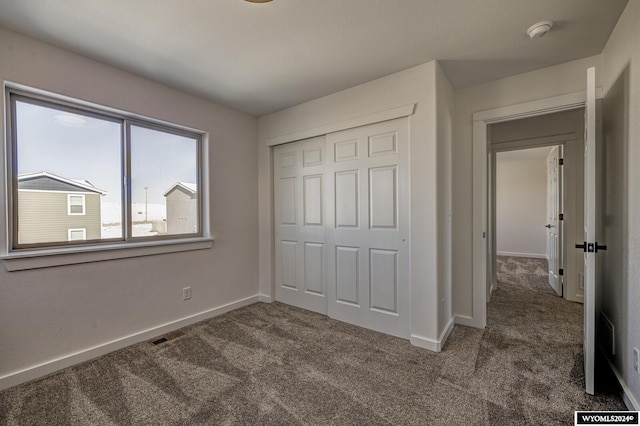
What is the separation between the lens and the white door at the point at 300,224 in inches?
129

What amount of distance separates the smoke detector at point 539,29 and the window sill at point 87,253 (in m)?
3.42

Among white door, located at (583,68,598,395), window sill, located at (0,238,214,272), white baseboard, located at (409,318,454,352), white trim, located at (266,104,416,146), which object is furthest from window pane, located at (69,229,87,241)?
white door, located at (583,68,598,395)

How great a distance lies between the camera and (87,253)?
227 cm

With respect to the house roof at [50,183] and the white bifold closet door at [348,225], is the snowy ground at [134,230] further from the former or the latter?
the white bifold closet door at [348,225]

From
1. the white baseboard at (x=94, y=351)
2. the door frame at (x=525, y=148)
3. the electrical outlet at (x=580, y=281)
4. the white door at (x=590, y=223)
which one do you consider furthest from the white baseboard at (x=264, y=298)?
the electrical outlet at (x=580, y=281)

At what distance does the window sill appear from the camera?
77.7 inches

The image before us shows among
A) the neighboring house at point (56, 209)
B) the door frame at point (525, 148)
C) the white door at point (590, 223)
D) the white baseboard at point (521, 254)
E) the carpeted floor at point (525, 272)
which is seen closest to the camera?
the white door at point (590, 223)

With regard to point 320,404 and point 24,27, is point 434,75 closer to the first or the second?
Result: point 320,404

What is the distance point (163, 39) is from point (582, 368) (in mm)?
3936

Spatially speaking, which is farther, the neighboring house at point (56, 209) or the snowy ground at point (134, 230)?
the snowy ground at point (134, 230)

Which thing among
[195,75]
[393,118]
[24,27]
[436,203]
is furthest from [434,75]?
[24,27]

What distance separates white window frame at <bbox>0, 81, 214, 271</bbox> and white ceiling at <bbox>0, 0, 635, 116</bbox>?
421 mm

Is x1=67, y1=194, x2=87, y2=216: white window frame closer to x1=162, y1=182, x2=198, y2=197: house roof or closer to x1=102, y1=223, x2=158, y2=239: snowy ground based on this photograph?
x1=102, y1=223, x2=158, y2=239: snowy ground

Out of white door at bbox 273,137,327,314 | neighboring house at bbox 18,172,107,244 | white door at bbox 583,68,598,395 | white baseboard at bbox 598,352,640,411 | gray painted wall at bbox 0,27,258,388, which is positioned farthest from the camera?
white door at bbox 273,137,327,314
